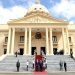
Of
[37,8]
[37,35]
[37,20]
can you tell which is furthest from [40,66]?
[37,8]

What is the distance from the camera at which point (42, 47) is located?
43312mm

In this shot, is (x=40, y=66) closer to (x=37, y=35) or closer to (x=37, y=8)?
(x=37, y=35)

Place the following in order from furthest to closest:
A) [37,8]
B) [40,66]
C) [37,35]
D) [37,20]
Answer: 1. [37,8]
2. [37,35]
3. [37,20]
4. [40,66]

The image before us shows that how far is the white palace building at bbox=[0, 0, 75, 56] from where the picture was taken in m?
39.8

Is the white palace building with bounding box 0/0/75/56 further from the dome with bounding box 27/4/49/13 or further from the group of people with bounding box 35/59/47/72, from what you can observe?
the group of people with bounding box 35/59/47/72

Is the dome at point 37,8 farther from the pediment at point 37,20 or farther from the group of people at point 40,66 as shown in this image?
the group of people at point 40,66

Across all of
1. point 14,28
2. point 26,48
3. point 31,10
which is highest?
point 31,10

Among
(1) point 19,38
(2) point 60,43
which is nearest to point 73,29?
(2) point 60,43

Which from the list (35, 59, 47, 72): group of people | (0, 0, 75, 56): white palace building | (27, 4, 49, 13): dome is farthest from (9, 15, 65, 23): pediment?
(35, 59, 47, 72): group of people

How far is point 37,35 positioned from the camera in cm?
4381

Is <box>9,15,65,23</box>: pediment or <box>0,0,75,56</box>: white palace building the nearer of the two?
<box>0,0,75,56</box>: white palace building

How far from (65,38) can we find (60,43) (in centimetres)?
282

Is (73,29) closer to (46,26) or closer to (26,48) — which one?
(46,26)

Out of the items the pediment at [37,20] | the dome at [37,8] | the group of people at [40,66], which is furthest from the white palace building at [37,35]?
the group of people at [40,66]
